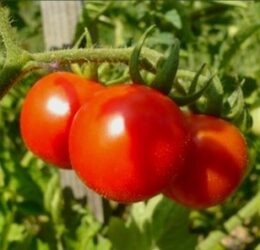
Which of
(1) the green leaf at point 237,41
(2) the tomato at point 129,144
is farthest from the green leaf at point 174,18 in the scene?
(2) the tomato at point 129,144

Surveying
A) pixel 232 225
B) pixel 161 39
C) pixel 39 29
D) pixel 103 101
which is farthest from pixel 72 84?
pixel 39 29

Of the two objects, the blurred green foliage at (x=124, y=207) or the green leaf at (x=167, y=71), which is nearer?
the green leaf at (x=167, y=71)

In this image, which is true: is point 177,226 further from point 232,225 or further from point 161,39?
point 161,39

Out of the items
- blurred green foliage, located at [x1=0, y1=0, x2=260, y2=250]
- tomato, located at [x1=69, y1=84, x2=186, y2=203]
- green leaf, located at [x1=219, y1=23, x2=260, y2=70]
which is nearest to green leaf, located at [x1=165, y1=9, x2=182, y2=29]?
blurred green foliage, located at [x1=0, y1=0, x2=260, y2=250]

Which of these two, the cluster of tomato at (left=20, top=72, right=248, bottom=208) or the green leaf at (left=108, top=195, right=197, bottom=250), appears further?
the green leaf at (left=108, top=195, right=197, bottom=250)

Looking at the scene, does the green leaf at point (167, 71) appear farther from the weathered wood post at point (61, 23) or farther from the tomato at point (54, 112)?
the weathered wood post at point (61, 23)

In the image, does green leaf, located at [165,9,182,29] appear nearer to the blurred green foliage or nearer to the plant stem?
the blurred green foliage

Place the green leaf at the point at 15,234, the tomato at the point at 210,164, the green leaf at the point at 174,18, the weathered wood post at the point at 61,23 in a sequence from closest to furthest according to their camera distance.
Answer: the tomato at the point at 210,164 → the green leaf at the point at 15,234 → the green leaf at the point at 174,18 → the weathered wood post at the point at 61,23
